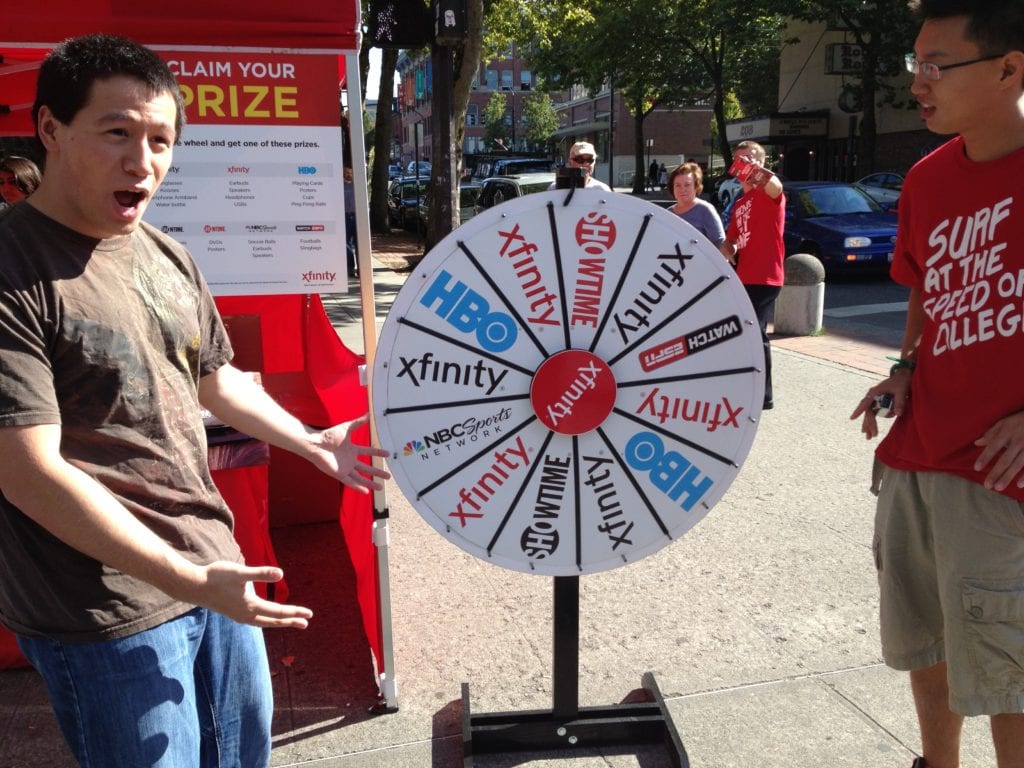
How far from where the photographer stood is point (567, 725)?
2740 mm

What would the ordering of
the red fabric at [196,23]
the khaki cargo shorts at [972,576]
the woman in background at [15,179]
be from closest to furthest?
1. the khaki cargo shorts at [972,576]
2. the red fabric at [196,23]
3. the woman in background at [15,179]

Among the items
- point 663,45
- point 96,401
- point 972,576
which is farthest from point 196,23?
point 663,45

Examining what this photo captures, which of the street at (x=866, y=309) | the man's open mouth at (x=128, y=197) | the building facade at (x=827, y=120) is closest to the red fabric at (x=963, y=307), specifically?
the man's open mouth at (x=128, y=197)

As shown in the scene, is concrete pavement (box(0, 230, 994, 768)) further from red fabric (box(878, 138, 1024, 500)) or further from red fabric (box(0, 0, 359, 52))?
red fabric (box(0, 0, 359, 52))

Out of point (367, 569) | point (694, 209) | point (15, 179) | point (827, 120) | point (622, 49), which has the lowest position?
point (367, 569)

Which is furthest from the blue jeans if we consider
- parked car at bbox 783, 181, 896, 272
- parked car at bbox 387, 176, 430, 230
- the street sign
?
parked car at bbox 387, 176, 430, 230

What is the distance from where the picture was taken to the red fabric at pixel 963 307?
203 cm

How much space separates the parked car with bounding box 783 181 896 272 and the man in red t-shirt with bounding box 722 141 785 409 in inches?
261

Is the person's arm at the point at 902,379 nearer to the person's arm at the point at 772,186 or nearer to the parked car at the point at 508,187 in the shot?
the person's arm at the point at 772,186

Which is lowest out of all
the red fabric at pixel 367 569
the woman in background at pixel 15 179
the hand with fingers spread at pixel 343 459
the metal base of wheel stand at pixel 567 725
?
the metal base of wheel stand at pixel 567 725

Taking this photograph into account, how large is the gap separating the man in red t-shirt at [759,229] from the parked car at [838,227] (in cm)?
662

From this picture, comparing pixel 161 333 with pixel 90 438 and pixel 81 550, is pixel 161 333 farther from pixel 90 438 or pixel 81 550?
pixel 81 550

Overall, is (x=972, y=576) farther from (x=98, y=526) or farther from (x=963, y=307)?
(x=98, y=526)

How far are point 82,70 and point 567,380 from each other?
1.20 meters
